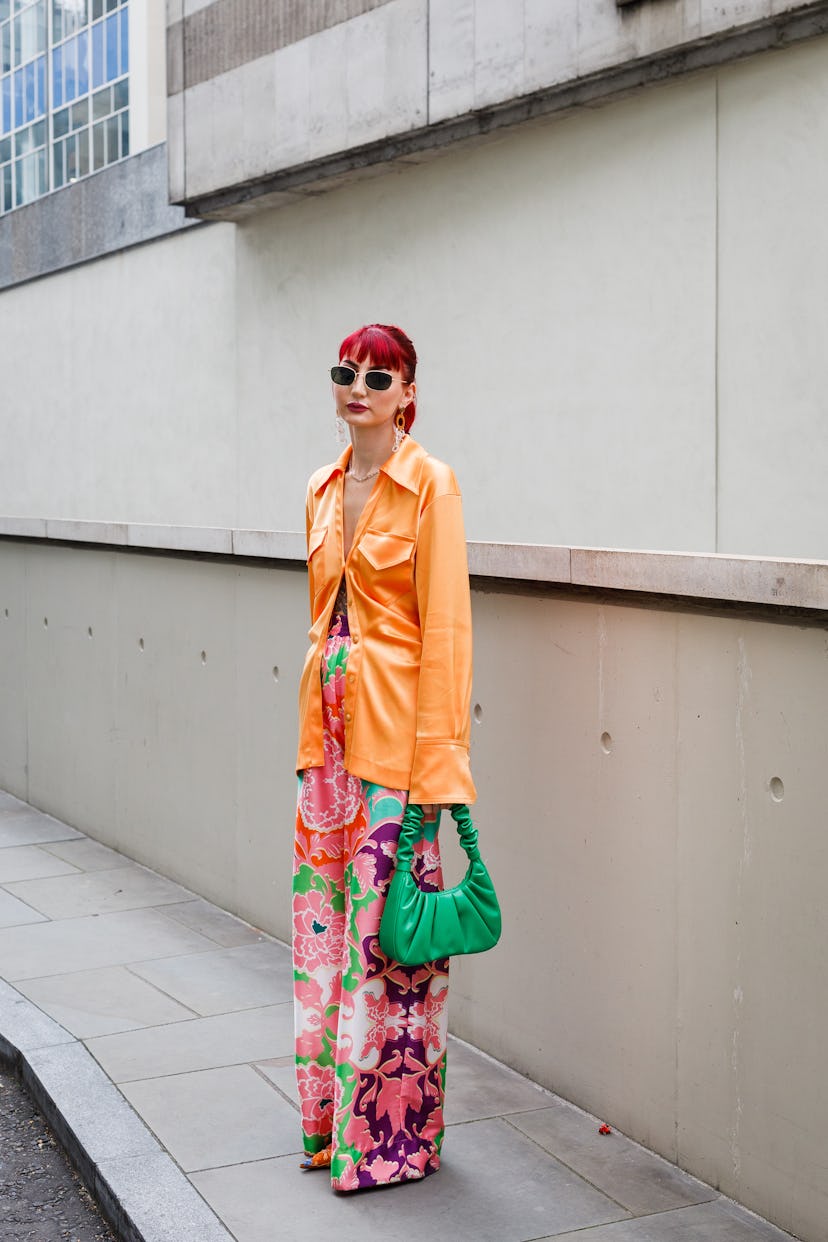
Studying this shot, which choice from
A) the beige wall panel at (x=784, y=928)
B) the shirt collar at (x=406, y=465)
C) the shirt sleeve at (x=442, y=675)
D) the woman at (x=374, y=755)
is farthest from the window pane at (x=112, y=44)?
the beige wall panel at (x=784, y=928)

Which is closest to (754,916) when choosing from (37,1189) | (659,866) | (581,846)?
(659,866)

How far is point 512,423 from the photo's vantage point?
691 centimetres

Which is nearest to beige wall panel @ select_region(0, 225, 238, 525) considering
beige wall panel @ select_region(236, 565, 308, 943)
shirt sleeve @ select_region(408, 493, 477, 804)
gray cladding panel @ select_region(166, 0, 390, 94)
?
gray cladding panel @ select_region(166, 0, 390, 94)

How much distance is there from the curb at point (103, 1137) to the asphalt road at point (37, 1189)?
4 centimetres

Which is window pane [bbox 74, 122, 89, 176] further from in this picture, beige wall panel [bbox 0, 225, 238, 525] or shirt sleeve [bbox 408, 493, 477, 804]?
shirt sleeve [bbox 408, 493, 477, 804]

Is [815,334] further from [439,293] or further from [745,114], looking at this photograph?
[439,293]

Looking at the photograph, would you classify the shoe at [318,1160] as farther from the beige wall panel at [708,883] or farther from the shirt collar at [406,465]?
the shirt collar at [406,465]

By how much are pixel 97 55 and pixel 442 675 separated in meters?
9.17

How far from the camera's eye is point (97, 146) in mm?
11320

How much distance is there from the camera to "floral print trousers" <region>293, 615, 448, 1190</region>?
13.2ft

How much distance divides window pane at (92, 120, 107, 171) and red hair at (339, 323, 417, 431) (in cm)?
793

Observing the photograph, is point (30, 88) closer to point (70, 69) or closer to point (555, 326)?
point (70, 69)

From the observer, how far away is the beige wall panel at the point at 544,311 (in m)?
5.99

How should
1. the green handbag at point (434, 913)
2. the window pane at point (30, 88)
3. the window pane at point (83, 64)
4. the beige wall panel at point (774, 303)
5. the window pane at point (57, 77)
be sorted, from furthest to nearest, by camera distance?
the window pane at point (30, 88) < the window pane at point (57, 77) < the window pane at point (83, 64) < the beige wall panel at point (774, 303) < the green handbag at point (434, 913)
